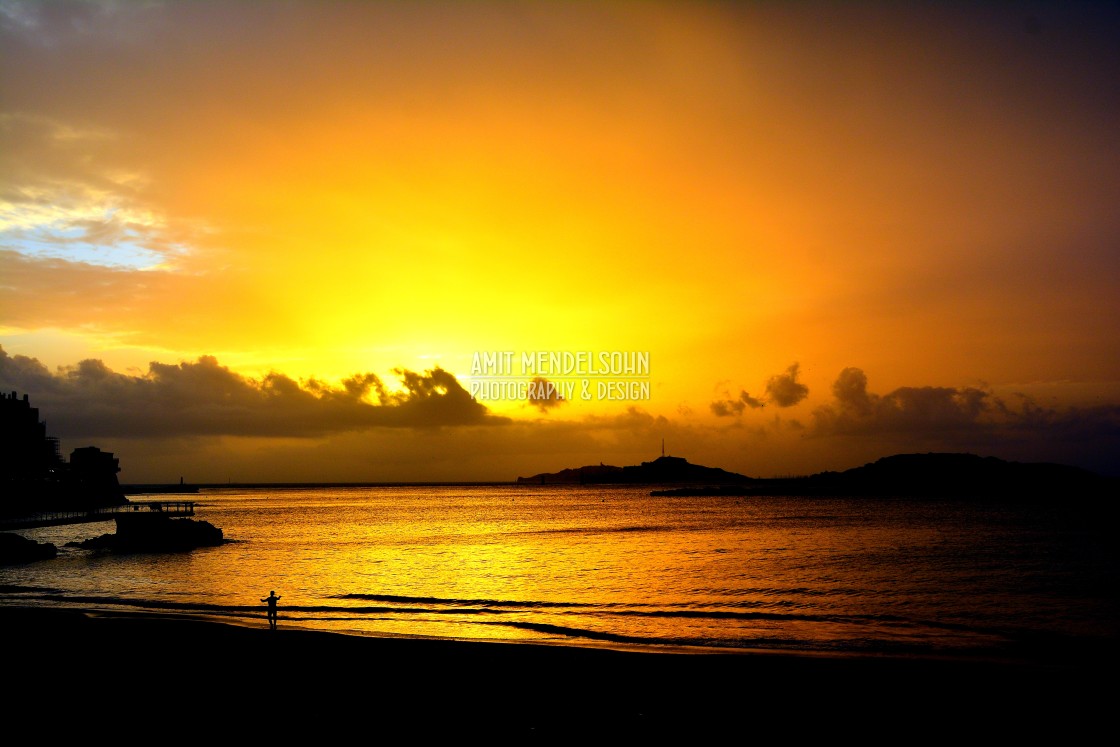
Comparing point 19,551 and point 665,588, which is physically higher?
point 665,588

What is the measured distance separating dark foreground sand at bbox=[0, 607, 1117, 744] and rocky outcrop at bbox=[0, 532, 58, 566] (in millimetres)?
44069

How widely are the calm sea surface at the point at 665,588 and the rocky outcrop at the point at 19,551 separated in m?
3.55

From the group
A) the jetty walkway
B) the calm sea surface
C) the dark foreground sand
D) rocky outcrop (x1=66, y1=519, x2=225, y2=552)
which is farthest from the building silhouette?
the dark foreground sand

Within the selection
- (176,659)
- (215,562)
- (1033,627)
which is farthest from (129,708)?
(215,562)

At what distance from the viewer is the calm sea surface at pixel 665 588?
96.8ft

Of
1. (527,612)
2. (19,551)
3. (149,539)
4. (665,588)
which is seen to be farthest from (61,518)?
(665,588)

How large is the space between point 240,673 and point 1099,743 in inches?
820

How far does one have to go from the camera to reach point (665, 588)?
138ft

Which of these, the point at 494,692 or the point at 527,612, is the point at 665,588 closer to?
the point at 527,612

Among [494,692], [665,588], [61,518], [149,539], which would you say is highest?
[494,692]

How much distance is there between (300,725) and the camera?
50.5ft

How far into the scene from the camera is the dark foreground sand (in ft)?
50.6

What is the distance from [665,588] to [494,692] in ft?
84.4

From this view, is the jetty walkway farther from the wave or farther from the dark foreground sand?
the dark foreground sand
